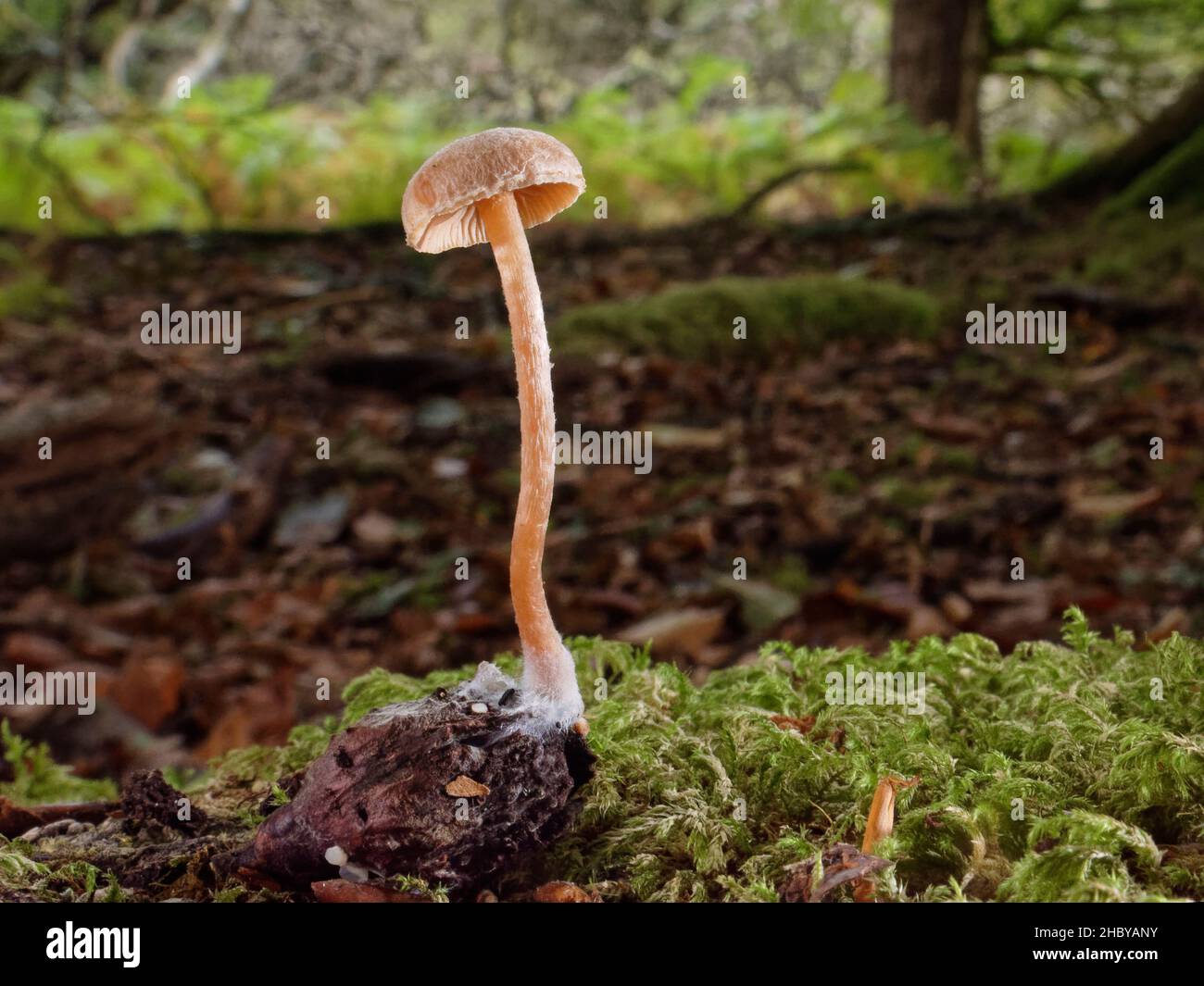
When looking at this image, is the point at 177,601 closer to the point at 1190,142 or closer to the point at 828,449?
the point at 828,449

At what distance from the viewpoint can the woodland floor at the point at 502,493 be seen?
11.6 ft

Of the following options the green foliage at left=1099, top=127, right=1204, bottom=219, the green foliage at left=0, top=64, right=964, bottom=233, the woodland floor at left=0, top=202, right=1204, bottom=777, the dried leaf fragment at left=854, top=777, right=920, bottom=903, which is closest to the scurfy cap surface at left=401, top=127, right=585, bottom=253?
the dried leaf fragment at left=854, top=777, right=920, bottom=903

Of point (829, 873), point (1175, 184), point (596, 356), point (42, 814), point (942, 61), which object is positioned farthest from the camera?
point (942, 61)

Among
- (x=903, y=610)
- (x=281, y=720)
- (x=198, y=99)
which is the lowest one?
(x=281, y=720)

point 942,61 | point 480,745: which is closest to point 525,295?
point 480,745

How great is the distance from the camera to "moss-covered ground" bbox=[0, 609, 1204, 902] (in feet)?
4.44

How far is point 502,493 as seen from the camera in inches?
179

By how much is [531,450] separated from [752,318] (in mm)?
4183

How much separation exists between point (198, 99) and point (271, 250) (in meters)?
2.18

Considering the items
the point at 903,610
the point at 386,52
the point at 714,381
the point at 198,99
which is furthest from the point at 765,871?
the point at 386,52

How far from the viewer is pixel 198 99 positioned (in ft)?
26.8

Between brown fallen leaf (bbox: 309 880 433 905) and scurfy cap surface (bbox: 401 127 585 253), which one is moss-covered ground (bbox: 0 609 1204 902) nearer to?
brown fallen leaf (bbox: 309 880 433 905)

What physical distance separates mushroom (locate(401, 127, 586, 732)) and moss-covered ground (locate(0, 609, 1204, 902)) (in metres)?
0.19

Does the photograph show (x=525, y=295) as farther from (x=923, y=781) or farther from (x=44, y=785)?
(x=44, y=785)
